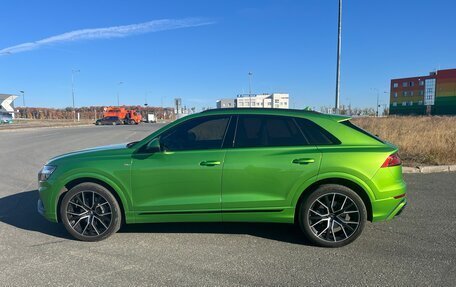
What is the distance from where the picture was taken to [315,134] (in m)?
4.67

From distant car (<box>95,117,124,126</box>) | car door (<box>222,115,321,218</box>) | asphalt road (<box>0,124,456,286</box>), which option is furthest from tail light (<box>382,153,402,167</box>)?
distant car (<box>95,117,124,126</box>)

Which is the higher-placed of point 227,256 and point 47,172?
point 47,172

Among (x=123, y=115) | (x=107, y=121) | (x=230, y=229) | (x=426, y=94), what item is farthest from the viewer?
(x=426, y=94)

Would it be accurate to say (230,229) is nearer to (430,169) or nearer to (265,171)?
(265,171)

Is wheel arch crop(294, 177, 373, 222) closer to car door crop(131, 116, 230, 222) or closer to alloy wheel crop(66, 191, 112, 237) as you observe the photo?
car door crop(131, 116, 230, 222)

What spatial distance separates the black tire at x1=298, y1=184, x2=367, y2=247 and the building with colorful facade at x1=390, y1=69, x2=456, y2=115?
288ft

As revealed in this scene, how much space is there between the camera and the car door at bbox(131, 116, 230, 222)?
454cm

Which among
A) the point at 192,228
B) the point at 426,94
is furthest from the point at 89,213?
the point at 426,94

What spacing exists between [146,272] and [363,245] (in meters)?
2.63

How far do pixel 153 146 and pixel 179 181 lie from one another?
54cm

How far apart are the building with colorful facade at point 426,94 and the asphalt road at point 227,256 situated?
286ft

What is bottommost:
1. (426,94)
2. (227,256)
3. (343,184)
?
(227,256)

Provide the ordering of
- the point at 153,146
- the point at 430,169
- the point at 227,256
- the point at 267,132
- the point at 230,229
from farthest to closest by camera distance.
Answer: the point at 430,169 → the point at 230,229 → the point at 267,132 → the point at 153,146 → the point at 227,256

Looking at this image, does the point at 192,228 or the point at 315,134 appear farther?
the point at 192,228
